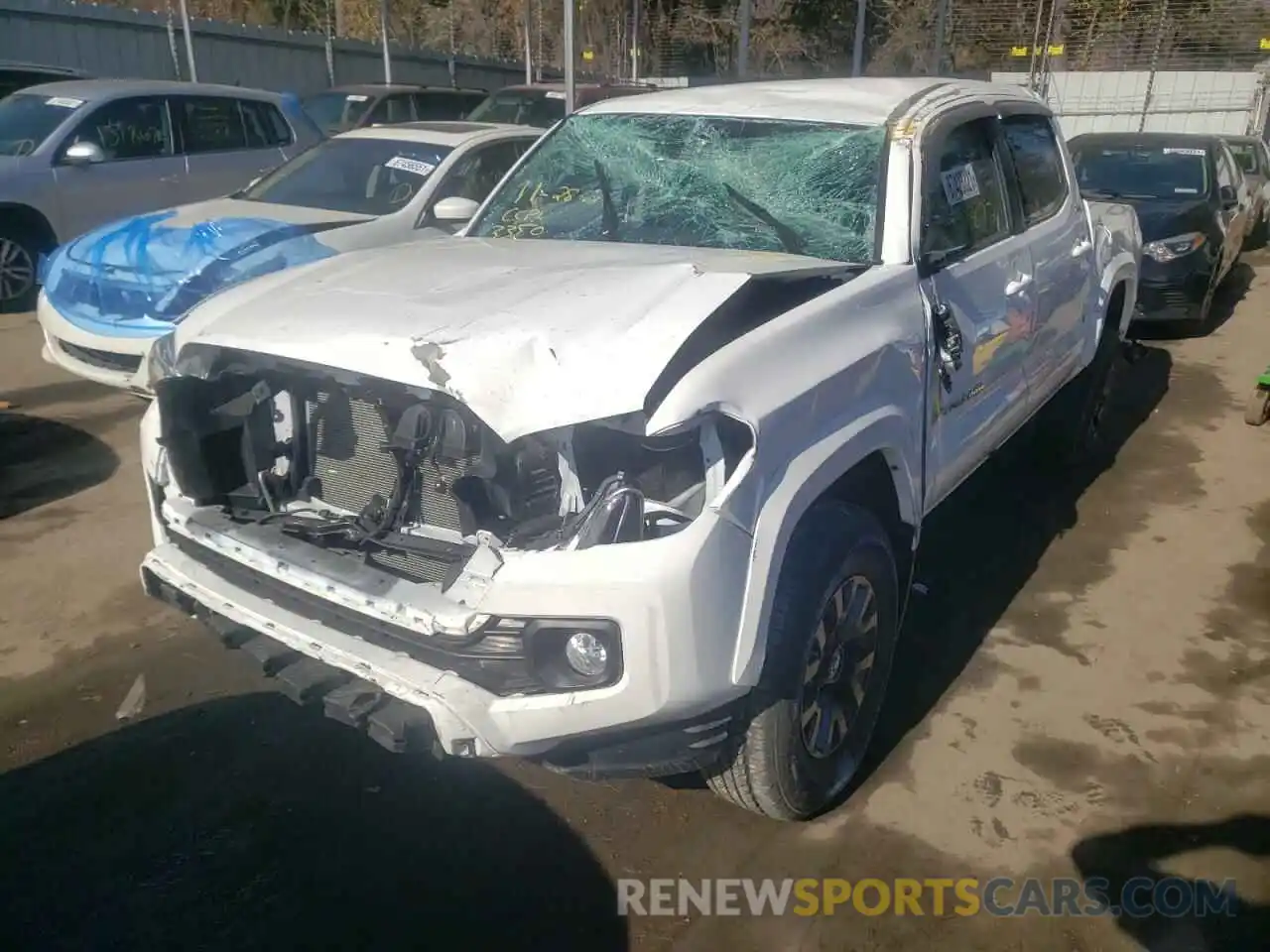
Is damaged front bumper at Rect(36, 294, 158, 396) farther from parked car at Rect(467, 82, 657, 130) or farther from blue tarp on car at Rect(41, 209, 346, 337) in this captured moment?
parked car at Rect(467, 82, 657, 130)

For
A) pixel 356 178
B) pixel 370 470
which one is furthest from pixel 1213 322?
pixel 370 470

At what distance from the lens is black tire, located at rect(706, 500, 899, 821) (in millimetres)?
2619

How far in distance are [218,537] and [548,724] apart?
1203 millimetres

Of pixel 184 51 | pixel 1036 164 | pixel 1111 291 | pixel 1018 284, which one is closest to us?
pixel 1018 284

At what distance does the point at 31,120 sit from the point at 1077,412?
28.0 ft

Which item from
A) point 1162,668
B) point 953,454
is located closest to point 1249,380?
point 1162,668

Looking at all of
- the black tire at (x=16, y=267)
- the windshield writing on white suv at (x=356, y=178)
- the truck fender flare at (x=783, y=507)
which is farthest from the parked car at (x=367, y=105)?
the truck fender flare at (x=783, y=507)

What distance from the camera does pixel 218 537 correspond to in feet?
9.74

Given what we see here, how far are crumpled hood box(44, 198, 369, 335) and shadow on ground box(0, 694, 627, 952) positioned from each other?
→ 309 centimetres

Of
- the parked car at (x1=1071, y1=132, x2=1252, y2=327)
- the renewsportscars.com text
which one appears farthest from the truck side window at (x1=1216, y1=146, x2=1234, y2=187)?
the renewsportscars.com text

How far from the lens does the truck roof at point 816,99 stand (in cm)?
376

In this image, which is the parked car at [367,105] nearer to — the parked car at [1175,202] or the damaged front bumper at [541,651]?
the parked car at [1175,202]

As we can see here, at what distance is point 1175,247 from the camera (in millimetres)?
8477

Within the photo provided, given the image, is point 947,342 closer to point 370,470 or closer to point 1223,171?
point 370,470
